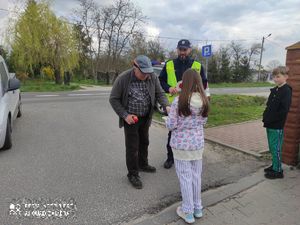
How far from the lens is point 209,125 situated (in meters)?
7.41

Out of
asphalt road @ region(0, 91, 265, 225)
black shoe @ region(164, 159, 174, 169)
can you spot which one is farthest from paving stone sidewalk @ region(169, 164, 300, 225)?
black shoe @ region(164, 159, 174, 169)

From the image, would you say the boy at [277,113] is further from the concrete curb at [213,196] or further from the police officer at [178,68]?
the police officer at [178,68]

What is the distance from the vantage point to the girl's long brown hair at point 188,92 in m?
2.57

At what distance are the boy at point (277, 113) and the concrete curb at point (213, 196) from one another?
0.28m

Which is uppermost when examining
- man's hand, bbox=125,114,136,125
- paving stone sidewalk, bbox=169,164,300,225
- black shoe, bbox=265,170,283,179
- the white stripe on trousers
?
man's hand, bbox=125,114,136,125

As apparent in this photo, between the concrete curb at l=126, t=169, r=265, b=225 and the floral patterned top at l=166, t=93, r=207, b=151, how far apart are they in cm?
79

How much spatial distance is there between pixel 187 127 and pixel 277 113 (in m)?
1.83

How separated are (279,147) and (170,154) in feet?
5.54

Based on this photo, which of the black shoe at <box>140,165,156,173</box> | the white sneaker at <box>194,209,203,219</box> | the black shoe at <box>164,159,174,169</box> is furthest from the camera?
the black shoe at <box>164,159,174,169</box>

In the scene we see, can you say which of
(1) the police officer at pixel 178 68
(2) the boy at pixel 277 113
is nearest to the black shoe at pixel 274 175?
(2) the boy at pixel 277 113

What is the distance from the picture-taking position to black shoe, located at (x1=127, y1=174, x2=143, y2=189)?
347cm

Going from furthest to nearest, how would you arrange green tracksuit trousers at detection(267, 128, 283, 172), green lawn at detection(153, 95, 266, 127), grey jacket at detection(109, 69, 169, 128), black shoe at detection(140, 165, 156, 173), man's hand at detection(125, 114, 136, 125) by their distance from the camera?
1. green lawn at detection(153, 95, 266, 127)
2. black shoe at detection(140, 165, 156, 173)
3. green tracksuit trousers at detection(267, 128, 283, 172)
4. grey jacket at detection(109, 69, 169, 128)
5. man's hand at detection(125, 114, 136, 125)

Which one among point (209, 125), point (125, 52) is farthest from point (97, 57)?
point (209, 125)

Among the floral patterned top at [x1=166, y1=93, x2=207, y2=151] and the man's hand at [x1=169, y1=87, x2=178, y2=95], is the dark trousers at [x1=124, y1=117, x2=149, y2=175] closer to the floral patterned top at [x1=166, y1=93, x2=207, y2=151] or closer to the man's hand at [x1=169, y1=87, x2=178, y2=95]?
the man's hand at [x1=169, y1=87, x2=178, y2=95]
